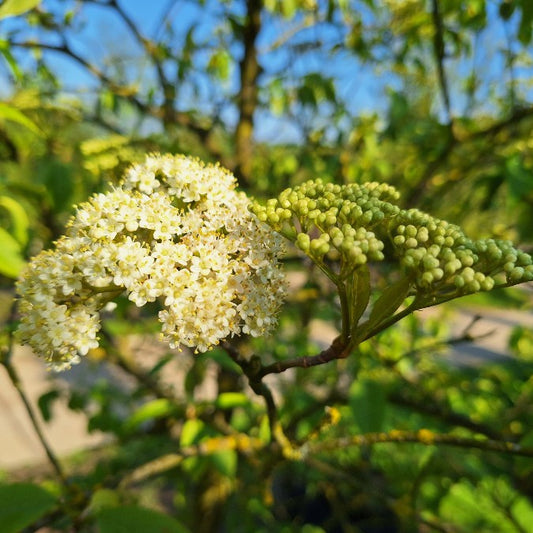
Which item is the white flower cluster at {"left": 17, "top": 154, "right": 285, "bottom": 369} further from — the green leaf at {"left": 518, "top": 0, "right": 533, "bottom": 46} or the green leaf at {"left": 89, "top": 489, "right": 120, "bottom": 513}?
the green leaf at {"left": 518, "top": 0, "right": 533, "bottom": 46}

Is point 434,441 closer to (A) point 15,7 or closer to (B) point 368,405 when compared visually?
(B) point 368,405

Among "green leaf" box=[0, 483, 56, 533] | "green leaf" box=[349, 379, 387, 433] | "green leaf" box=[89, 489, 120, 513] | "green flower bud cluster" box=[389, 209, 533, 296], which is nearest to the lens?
"green flower bud cluster" box=[389, 209, 533, 296]

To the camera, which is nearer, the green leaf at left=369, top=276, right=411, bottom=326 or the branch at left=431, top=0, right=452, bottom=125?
the green leaf at left=369, top=276, right=411, bottom=326

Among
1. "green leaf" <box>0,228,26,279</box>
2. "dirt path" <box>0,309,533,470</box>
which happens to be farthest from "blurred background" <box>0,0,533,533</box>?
"dirt path" <box>0,309,533,470</box>

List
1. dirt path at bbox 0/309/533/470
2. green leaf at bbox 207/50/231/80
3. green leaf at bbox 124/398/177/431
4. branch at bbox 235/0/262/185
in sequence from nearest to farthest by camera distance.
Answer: green leaf at bbox 124/398/177/431 < branch at bbox 235/0/262/185 < green leaf at bbox 207/50/231/80 < dirt path at bbox 0/309/533/470

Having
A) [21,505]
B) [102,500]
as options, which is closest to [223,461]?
[102,500]

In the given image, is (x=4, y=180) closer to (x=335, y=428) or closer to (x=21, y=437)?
(x=335, y=428)

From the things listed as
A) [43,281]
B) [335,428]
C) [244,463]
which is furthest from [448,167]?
[43,281]

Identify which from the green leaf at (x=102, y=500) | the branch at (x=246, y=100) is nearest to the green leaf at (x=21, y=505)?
the green leaf at (x=102, y=500)
